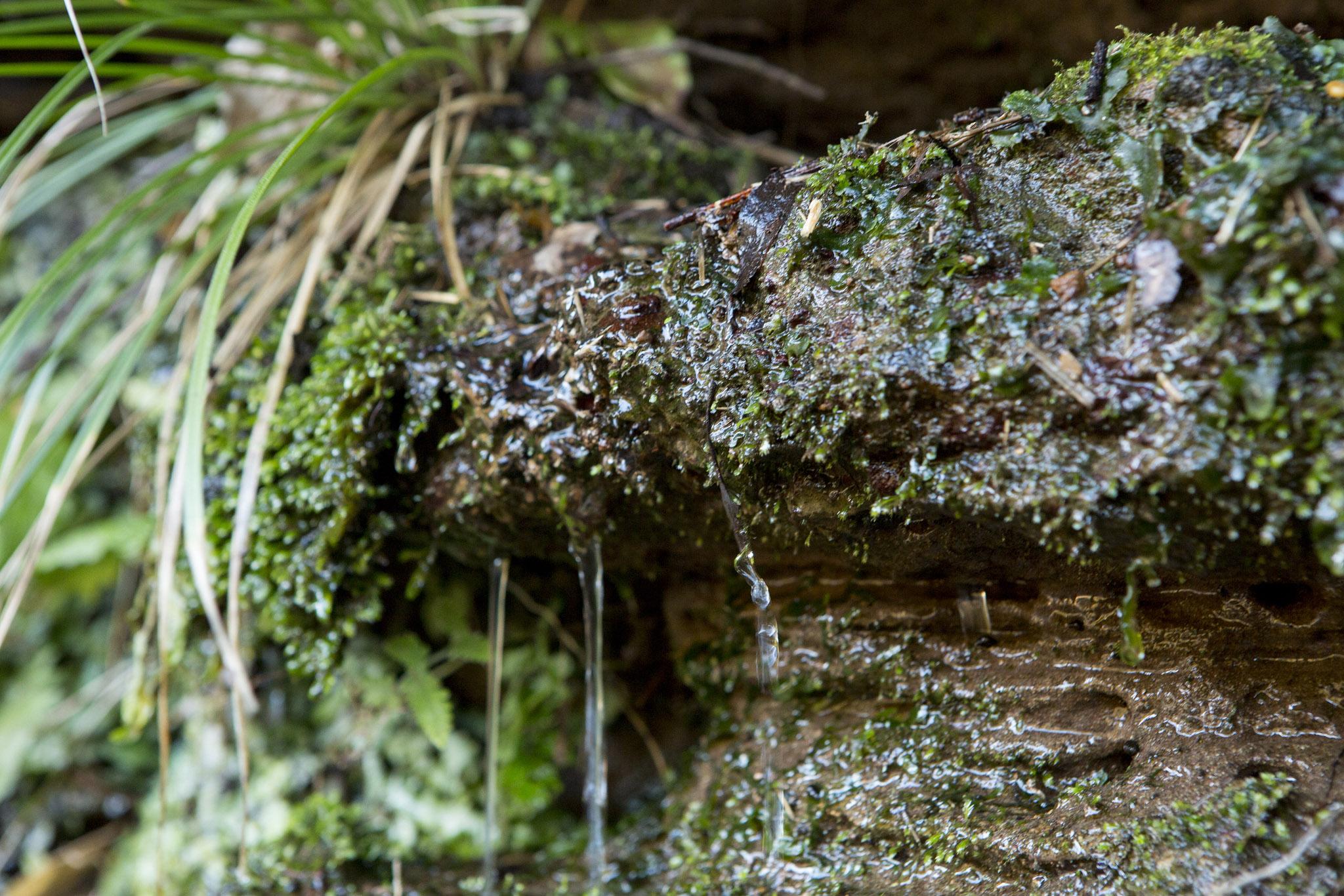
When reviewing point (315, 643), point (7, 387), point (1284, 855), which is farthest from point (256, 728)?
point (1284, 855)

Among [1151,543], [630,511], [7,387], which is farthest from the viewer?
[7,387]

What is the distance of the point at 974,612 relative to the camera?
1730 mm

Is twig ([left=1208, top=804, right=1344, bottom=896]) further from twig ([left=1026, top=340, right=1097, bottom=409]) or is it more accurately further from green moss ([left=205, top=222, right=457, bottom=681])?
green moss ([left=205, top=222, right=457, bottom=681])

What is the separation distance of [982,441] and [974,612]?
54 centimetres

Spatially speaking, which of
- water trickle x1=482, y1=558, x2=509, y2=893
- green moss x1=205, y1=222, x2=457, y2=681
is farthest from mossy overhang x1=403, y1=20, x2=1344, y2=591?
water trickle x1=482, y1=558, x2=509, y2=893

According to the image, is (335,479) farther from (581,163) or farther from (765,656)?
(581,163)

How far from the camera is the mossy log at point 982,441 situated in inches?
46.4

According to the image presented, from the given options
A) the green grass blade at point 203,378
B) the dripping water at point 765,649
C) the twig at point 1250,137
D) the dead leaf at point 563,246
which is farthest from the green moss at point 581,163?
the twig at point 1250,137

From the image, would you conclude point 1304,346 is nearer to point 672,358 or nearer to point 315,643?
point 672,358

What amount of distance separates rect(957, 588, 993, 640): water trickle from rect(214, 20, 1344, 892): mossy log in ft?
0.11

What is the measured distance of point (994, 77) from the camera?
305 cm

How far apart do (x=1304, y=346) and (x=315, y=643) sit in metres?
2.01

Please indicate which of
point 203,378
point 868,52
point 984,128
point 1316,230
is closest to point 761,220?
point 984,128

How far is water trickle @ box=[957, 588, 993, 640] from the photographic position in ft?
5.64
